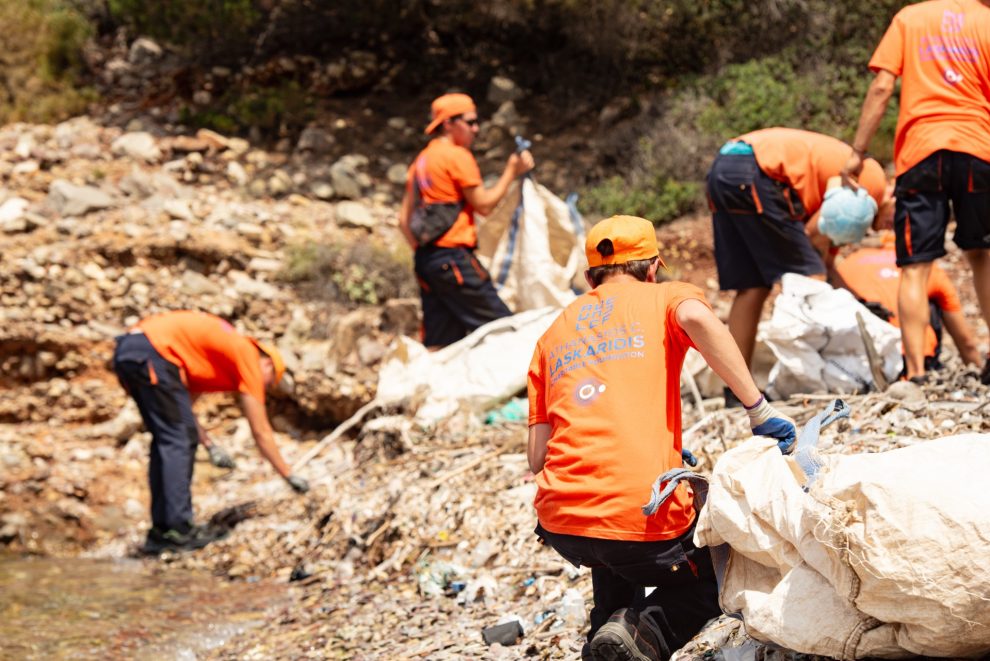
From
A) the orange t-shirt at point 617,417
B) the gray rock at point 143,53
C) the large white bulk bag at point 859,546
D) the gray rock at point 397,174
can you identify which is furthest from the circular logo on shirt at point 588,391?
the gray rock at point 143,53

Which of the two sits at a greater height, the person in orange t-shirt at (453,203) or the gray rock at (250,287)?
the person in orange t-shirt at (453,203)

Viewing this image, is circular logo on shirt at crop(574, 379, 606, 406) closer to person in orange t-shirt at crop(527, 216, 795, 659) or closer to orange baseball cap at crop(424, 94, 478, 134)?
person in orange t-shirt at crop(527, 216, 795, 659)

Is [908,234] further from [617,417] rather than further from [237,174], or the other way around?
[237,174]

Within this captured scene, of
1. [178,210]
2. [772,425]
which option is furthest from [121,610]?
[178,210]

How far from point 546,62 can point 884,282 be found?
21.6 ft

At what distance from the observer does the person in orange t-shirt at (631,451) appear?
8.80ft

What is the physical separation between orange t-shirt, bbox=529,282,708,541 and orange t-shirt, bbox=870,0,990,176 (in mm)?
2056

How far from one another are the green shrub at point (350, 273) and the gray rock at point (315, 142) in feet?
7.14

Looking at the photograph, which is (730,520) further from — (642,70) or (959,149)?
(642,70)

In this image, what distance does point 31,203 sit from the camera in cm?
917

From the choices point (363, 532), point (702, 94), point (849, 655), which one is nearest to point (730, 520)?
point (849, 655)

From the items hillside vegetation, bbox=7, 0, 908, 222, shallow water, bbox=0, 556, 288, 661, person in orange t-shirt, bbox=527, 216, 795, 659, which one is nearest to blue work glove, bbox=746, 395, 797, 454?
person in orange t-shirt, bbox=527, 216, 795, 659

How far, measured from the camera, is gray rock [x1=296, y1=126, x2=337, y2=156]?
423 inches

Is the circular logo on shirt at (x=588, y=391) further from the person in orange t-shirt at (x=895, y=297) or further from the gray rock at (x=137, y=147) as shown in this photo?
the gray rock at (x=137, y=147)
